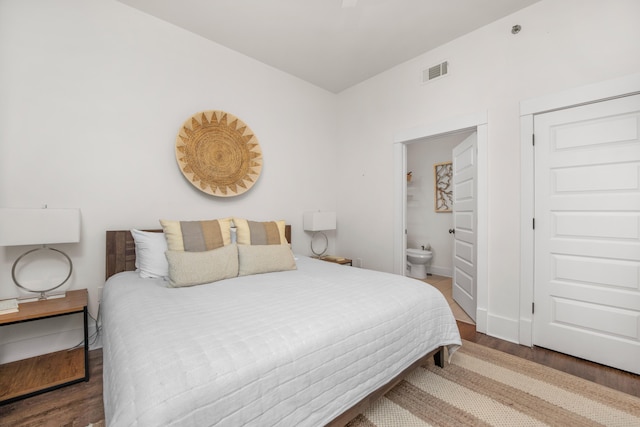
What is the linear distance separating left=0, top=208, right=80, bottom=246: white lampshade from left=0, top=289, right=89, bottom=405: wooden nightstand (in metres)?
0.42

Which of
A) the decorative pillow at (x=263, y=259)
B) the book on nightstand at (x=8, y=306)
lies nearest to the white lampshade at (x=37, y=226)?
the book on nightstand at (x=8, y=306)

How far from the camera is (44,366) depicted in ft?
6.40

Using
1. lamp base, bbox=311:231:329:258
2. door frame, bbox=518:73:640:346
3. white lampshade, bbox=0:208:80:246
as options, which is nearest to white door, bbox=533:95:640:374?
door frame, bbox=518:73:640:346

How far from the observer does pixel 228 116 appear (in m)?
3.01

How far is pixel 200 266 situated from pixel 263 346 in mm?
1144

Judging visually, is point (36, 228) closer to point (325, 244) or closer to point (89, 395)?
point (89, 395)

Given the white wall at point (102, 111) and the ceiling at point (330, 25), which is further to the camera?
the ceiling at point (330, 25)

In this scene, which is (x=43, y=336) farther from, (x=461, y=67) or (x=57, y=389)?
(x=461, y=67)

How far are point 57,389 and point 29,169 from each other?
1522 millimetres

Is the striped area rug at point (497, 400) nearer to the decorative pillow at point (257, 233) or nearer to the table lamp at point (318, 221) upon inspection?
the decorative pillow at point (257, 233)

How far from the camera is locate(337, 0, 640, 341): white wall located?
6.93ft

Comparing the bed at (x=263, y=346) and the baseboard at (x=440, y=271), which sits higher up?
the bed at (x=263, y=346)

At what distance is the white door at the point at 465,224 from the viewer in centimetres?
288

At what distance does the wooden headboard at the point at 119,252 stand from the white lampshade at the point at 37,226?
1.13 feet
